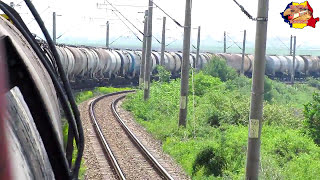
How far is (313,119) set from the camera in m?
16.5

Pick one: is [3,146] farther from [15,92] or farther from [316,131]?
[316,131]

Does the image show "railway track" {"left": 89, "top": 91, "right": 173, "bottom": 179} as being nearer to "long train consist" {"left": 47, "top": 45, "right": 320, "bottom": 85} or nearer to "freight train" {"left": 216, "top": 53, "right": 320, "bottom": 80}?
"long train consist" {"left": 47, "top": 45, "right": 320, "bottom": 85}

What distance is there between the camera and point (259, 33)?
9523 millimetres

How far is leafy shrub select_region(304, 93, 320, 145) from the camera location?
16225 mm

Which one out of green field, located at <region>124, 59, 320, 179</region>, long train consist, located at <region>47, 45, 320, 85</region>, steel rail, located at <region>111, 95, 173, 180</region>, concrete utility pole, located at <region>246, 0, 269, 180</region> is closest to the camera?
concrete utility pole, located at <region>246, 0, 269, 180</region>

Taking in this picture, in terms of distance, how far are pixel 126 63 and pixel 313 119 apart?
30.2 meters

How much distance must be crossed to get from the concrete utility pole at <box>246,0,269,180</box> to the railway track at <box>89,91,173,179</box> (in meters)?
3.33

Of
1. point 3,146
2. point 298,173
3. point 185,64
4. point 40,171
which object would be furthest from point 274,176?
point 3,146

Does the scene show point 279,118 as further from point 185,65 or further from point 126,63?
point 126,63

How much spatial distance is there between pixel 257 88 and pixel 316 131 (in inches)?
309

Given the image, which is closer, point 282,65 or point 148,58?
point 148,58

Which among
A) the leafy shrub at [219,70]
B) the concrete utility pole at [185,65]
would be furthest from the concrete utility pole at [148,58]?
the leafy shrub at [219,70]

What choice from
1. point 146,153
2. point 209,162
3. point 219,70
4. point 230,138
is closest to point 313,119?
point 230,138

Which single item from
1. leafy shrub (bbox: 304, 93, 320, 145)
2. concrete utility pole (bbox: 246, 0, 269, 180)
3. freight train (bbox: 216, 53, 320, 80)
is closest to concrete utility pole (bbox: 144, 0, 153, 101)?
leafy shrub (bbox: 304, 93, 320, 145)
